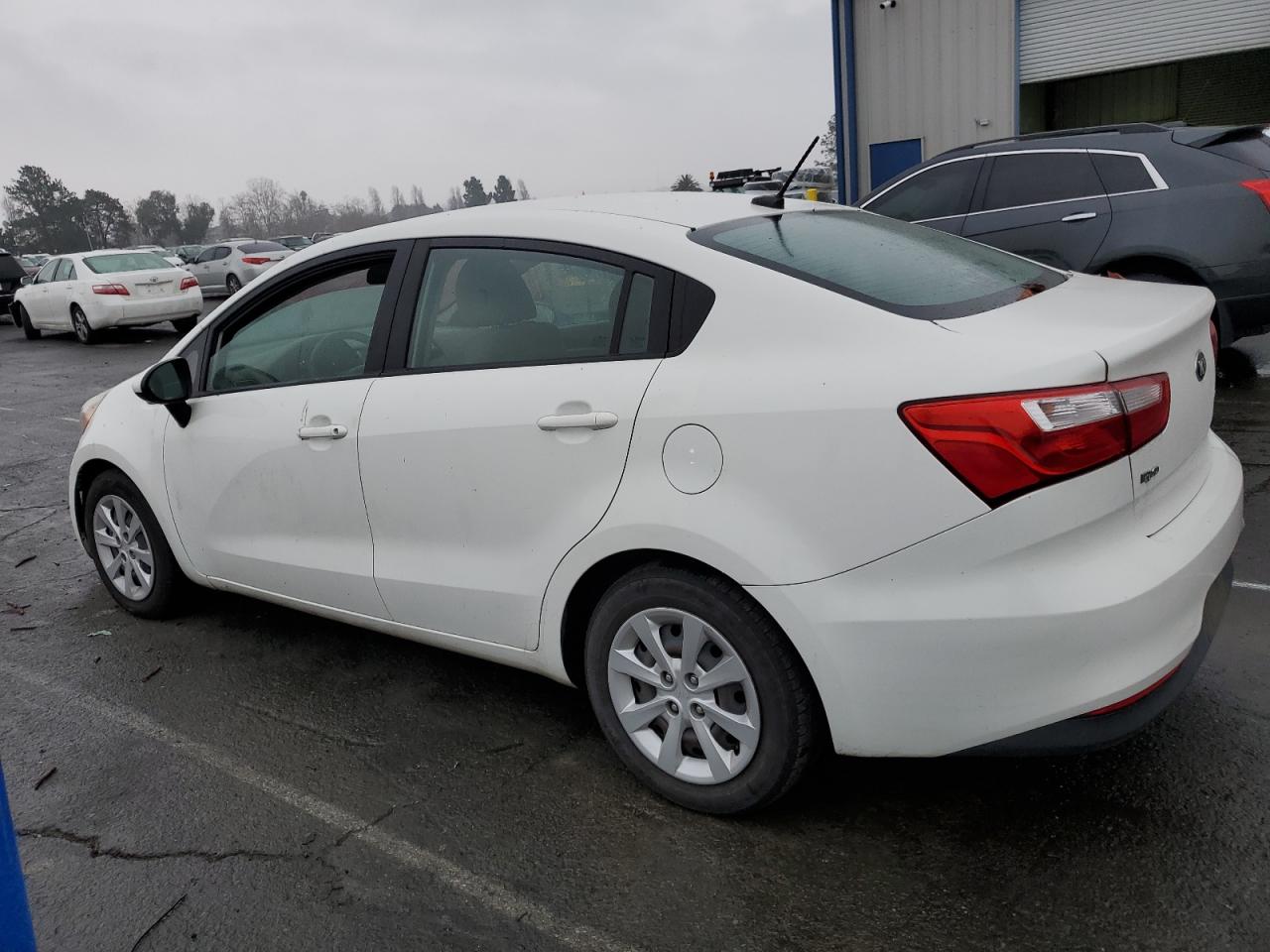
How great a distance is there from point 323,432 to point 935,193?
6347 mm

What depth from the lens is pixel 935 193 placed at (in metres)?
8.40

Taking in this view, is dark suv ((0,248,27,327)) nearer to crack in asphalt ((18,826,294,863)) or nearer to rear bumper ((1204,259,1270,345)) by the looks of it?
rear bumper ((1204,259,1270,345))

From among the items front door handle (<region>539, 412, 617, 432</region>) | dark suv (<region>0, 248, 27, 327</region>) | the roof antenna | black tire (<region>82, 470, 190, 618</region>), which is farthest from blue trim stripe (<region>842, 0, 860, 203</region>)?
dark suv (<region>0, 248, 27, 327</region>)

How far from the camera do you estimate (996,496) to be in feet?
7.41

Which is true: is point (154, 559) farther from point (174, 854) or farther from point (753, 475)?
point (753, 475)

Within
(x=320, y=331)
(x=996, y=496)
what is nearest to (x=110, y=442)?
(x=320, y=331)

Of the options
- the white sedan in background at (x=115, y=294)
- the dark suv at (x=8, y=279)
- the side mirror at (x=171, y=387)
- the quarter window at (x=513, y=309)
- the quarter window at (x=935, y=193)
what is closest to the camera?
the quarter window at (x=513, y=309)

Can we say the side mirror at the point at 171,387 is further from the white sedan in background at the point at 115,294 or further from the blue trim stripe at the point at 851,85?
the white sedan in background at the point at 115,294

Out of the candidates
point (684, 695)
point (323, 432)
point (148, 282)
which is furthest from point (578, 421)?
point (148, 282)

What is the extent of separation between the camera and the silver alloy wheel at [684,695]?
2.65m

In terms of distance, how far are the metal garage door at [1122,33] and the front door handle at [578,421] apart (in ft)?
47.8

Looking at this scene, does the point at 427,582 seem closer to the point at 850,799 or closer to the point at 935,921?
the point at 850,799

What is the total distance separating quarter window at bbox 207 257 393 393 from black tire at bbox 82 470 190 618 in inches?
27.8

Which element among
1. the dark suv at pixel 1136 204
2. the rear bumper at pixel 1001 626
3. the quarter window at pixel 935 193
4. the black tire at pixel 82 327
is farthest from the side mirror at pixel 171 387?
the black tire at pixel 82 327
